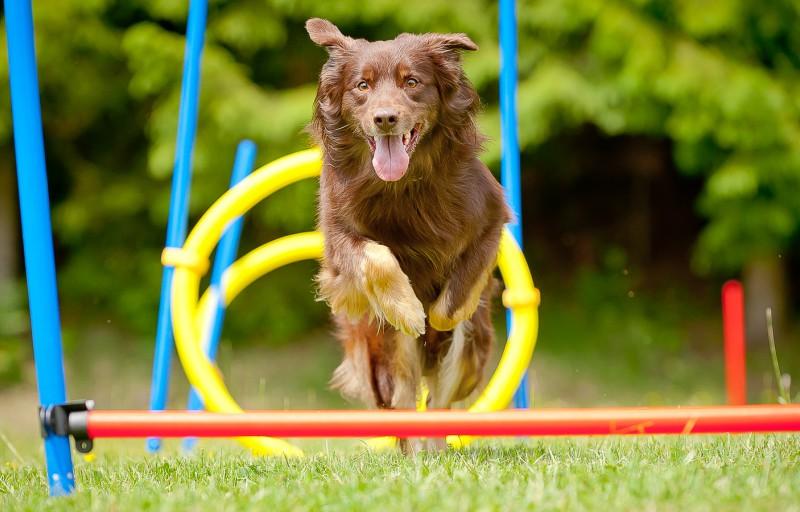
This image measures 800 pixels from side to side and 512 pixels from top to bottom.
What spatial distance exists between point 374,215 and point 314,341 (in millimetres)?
7341

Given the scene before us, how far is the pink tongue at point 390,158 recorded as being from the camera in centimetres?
387

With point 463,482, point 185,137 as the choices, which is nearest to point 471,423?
point 463,482

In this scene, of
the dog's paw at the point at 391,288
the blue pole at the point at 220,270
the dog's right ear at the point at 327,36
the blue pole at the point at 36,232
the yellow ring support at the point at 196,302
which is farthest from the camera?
the blue pole at the point at 220,270

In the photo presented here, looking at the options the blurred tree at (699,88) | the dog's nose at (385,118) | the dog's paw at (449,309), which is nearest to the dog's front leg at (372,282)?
the dog's paw at (449,309)

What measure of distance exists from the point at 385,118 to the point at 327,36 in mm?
642

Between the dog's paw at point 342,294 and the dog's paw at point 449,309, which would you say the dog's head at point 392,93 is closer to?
the dog's paw at point 342,294

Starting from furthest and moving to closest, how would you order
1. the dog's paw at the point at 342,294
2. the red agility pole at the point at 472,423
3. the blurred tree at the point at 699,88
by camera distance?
the blurred tree at the point at 699,88
the dog's paw at the point at 342,294
the red agility pole at the point at 472,423

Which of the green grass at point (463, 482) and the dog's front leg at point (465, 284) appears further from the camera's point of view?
the dog's front leg at point (465, 284)

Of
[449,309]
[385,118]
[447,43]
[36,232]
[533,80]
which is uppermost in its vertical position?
[533,80]

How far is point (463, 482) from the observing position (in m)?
3.17

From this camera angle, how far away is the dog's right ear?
4.09 metres

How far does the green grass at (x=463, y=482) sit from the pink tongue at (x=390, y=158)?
45.3 inches

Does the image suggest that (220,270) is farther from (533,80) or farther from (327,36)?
(533,80)

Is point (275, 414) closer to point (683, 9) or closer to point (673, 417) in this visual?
point (673, 417)
